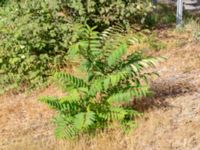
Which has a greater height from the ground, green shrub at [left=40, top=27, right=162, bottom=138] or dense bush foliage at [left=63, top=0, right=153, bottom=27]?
dense bush foliage at [left=63, top=0, right=153, bottom=27]

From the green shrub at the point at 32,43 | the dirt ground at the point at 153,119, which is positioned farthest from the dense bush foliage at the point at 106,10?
the dirt ground at the point at 153,119

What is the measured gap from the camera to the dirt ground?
571cm

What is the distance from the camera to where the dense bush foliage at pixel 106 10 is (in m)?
9.27

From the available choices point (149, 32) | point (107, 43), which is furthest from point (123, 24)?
point (107, 43)

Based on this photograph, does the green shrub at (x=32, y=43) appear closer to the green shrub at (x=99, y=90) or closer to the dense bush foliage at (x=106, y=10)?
the dense bush foliage at (x=106, y=10)

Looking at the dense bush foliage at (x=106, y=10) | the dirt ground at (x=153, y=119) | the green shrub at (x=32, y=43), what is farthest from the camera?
the dense bush foliage at (x=106, y=10)

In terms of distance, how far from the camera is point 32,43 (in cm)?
869

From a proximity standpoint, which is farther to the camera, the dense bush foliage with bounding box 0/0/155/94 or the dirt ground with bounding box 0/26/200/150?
the dense bush foliage with bounding box 0/0/155/94

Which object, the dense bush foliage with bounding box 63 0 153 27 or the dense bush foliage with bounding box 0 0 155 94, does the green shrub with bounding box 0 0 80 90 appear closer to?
the dense bush foliage with bounding box 0 0 155 94

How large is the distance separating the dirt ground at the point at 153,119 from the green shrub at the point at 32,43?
1.48 ft

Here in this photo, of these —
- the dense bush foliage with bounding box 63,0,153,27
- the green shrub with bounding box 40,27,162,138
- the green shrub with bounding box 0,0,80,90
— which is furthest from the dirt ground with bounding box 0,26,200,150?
the dense bush foliage with bounding box 63,0,153,27

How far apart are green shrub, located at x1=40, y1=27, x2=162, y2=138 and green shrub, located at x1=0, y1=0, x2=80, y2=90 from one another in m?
2.10

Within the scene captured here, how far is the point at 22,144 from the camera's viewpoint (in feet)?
19.9

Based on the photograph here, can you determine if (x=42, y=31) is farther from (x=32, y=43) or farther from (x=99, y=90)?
(x=99, y=90)
